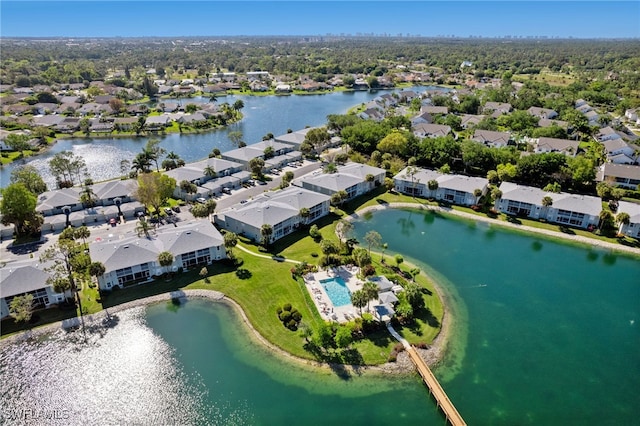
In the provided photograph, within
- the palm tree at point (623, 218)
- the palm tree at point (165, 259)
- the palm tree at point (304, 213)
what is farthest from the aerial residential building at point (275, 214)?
the palm tree at point (623, 218)

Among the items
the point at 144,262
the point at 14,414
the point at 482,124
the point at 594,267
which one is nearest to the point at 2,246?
the point at 144,262

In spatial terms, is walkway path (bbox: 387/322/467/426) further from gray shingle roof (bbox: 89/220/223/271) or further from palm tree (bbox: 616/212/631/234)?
palm tree (bbox: 616/212/631/234)

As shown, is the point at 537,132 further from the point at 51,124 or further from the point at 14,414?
the point at 51,124

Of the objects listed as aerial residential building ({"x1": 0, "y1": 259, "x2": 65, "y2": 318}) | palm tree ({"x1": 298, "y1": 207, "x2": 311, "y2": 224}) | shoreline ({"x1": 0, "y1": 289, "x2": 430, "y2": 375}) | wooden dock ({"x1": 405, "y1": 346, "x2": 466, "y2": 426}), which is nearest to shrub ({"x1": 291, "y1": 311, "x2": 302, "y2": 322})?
shoreline ({"x1": 0, "y1": 289, "x2": 430, "y2": 375})

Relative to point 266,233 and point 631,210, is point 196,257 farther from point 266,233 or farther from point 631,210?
point 631,210

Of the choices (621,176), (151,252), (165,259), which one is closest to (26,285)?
(151,252)
